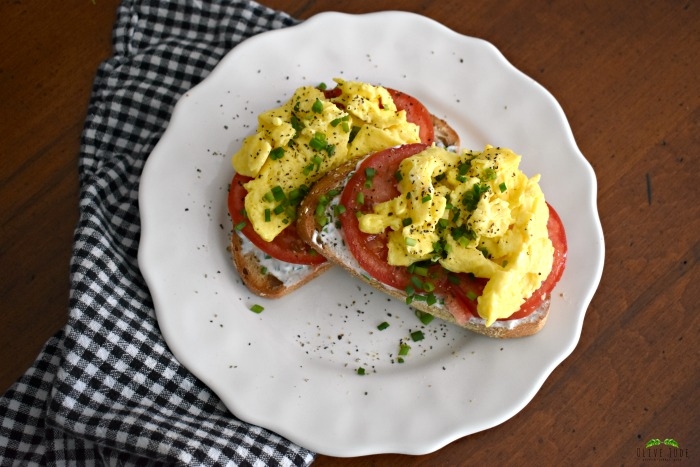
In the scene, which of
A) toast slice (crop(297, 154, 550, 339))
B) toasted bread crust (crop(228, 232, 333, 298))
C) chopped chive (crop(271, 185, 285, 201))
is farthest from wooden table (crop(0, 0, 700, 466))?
chopped chive (crop(271, 185, 285, 201))

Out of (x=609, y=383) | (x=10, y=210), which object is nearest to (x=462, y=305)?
(x=609, y=383)

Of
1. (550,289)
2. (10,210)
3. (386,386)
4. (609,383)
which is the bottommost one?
(10,210)

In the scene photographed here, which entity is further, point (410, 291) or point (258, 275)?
point (258, 275)

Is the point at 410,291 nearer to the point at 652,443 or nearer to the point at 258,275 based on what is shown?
the point at 258,275

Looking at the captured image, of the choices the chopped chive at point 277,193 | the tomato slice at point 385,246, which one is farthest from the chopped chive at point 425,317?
the chopped chive at point 277,193

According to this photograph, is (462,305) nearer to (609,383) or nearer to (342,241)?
(342,241)

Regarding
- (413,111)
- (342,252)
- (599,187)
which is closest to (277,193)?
(342,252)

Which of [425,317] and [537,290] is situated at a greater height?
[537,290]
